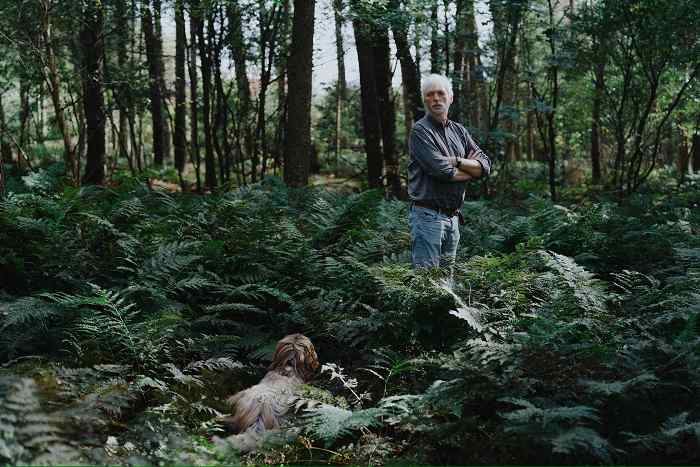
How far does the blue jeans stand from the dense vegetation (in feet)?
0.59

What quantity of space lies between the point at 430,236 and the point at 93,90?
35.4 ft

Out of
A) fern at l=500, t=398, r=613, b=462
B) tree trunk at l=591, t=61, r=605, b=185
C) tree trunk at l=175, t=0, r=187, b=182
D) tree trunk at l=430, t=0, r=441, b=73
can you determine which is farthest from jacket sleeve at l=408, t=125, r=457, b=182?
tree trunk at l=175, t=0, r=187, b=182

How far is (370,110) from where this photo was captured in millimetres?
13734

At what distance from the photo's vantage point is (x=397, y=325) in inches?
204

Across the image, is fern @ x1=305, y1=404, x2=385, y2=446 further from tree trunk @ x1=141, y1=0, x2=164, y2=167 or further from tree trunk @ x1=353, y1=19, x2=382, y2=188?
tree trunk @ x1=141, y1=0, x2=164, y2=167

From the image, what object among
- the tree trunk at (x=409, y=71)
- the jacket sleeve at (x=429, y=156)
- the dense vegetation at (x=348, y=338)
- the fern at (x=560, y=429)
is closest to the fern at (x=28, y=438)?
the dense vegetation at (x=348, y=338)

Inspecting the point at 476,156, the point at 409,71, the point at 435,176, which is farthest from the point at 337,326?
the point at 409,71

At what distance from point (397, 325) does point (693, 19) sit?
11.1 meters

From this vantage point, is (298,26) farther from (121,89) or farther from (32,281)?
(121,89)

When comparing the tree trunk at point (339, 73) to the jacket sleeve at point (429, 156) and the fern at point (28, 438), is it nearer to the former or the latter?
the jacket sleeve at point (429, 156)

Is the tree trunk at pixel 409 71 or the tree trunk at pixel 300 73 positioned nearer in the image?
the tree trunk at pixel 300 73

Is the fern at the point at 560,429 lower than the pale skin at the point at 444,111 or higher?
lower

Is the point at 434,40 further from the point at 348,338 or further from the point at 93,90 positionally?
the point at 348,338

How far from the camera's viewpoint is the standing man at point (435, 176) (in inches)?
211
